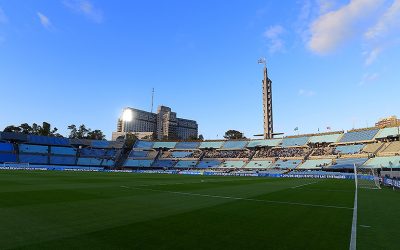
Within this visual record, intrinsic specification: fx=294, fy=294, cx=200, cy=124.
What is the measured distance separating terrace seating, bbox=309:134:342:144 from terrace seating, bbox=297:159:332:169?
1166 cm

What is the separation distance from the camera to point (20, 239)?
752 centimetres

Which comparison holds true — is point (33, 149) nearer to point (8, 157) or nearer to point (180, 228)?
point (8, 157)

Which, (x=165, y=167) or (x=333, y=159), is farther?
(x=165, y=167)

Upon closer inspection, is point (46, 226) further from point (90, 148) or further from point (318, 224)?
point (90, 148)

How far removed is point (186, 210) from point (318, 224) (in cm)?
568

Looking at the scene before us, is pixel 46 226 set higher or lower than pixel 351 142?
lower

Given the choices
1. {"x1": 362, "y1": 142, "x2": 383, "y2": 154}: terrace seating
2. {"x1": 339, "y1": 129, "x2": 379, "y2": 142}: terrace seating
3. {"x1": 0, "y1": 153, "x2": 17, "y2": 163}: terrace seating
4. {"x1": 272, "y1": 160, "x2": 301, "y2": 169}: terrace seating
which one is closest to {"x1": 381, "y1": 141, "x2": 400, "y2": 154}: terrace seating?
{"x1": 362, "y1": 142, "x2": 383, "y2": 154}: terrace seating

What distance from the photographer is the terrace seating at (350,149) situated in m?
81.4

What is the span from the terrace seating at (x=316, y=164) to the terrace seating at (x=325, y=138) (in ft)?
38.3

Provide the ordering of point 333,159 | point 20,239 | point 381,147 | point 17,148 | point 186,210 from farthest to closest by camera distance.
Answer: point 17,148 → point 333,159 → point 381,147 → point 186,210 → point 20,239

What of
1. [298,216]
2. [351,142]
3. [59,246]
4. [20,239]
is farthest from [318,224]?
[351,142]

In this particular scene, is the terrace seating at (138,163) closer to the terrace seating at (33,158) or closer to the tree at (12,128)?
the terrace seating at (33,158)

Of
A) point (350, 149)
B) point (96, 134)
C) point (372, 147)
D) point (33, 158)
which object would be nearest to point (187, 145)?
point (33, 158)

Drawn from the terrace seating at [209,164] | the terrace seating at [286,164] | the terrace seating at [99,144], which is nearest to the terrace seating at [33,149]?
the terrace seating at [99,144]
